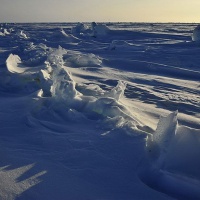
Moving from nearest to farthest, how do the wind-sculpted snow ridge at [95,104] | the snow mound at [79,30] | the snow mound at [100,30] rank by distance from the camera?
the wind-sculpted snow ridge at [95,104], the snow mound at [100,30], the snow mound at [79,30]

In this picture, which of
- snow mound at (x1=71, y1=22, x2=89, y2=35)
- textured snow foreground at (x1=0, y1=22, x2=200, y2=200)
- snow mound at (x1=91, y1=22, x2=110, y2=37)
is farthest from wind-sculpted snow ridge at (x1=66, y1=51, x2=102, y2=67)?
snow mound at (x1=71, y1=22, x2=89, y2=35)

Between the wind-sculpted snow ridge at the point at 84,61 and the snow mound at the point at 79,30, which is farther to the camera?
the snow mound at the point at 79,30

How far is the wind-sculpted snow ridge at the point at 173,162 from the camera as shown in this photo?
1655mm

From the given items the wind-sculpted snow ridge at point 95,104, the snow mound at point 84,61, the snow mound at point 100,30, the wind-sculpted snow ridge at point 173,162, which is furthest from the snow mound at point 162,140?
the snow mound at point 100,30

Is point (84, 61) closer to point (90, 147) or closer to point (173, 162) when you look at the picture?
point (90, 147)

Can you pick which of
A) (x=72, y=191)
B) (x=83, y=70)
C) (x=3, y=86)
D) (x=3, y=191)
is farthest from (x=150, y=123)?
(x=83, y=70)

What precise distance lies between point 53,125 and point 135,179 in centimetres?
100

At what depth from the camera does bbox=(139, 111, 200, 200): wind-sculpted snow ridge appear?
1655 millimetres

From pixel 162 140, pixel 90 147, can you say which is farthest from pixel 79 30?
pixel 162 140

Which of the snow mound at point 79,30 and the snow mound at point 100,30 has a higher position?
the snow mound at point 79,30

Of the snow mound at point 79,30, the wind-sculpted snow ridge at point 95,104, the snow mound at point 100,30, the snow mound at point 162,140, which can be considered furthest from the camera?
the snow mound at point 79,30

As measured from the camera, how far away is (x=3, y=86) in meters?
3.92

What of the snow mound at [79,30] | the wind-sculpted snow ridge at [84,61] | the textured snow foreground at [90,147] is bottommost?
the textured snow foreground at [90,147]

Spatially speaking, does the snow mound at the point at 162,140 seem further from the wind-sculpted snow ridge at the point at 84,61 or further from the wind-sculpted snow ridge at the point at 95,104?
the wind-sculpted snow ridge at the point at 84,61
